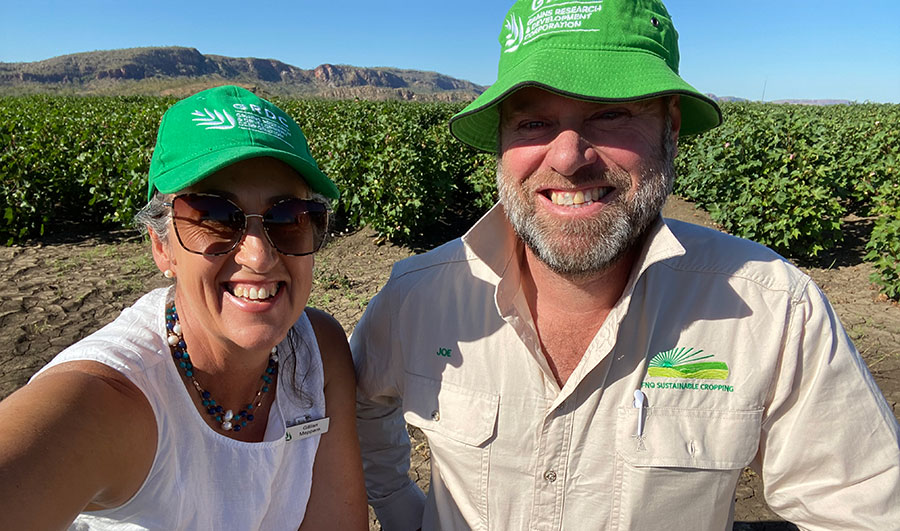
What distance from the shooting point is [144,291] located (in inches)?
271

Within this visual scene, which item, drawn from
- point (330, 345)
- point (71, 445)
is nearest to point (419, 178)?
point (330, 345)

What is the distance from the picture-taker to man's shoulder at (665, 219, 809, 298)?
1.75m

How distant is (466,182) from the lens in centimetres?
1109

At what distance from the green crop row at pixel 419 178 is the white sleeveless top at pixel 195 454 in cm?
676

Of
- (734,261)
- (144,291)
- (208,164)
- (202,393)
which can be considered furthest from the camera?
(144,291)

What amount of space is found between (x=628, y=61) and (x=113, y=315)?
6018mm

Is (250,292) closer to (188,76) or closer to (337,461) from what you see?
(337,461)

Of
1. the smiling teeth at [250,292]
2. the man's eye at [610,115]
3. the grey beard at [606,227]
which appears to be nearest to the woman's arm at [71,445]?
the smiling teeth at [250,292]

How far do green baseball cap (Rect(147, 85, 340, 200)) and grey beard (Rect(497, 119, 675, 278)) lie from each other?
71cm

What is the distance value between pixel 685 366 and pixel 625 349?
0.17 metres

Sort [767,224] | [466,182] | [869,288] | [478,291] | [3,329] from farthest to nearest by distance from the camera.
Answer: [466,182] → [767,224] → [869,288] → [3,329] → [478,291]

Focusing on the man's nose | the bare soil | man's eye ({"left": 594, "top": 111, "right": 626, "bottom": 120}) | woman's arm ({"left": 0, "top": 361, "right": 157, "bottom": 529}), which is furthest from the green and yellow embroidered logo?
the bare soil

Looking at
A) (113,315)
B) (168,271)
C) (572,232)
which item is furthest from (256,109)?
(113,315)

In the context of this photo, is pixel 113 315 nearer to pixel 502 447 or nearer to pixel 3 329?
pixel 3 329
